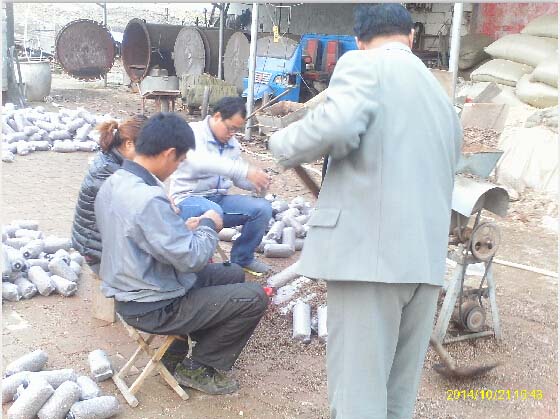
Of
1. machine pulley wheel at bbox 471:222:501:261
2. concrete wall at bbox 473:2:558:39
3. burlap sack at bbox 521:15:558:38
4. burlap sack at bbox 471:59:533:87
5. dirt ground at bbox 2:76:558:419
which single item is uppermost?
concrete wall at bbox 473:2:558:39

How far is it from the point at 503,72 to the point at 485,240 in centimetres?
684

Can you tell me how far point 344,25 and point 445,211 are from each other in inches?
587

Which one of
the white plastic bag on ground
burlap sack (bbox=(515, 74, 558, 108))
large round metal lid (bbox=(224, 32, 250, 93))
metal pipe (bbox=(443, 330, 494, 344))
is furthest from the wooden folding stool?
large round metal lid (bbox=(224, 32, 250, 93))

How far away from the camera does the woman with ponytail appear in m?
3.99

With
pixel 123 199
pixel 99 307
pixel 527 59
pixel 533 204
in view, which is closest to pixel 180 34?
pixel 527 59

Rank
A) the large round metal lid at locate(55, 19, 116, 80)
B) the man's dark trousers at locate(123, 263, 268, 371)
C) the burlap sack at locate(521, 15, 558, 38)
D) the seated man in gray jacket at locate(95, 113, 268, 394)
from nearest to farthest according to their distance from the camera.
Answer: the seated man in gray jacket at locate(95, 113, 268, 394) → the man's dark trousers at locate(123, 263, 268, 371) → the burlap sack at locate(521, 15, 558, 38) → the large round metal lid at locate(55, 19, 116, 80)

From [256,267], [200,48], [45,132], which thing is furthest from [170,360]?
[200,48]

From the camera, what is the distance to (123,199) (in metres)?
3.18

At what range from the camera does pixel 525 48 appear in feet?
33.5

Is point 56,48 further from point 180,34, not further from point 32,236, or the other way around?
point 32,236

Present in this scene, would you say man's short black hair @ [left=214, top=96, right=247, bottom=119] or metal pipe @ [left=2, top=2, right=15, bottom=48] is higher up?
metal pipe @ [left=2, top=2, right=15, bottom=48]

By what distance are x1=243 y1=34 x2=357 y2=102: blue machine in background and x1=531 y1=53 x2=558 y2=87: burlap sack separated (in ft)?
14.0

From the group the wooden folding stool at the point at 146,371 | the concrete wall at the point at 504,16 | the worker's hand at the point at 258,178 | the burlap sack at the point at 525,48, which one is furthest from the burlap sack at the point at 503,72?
the wooden folding stool at the point at 146,371

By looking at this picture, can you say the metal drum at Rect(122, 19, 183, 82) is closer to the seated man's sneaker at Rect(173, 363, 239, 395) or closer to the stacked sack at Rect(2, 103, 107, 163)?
the stacked sack at Rect(2, 103, 107, 163)
